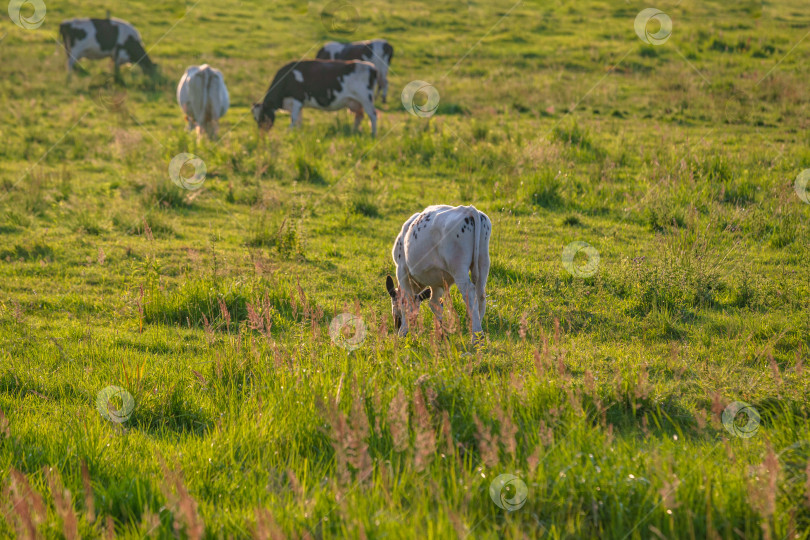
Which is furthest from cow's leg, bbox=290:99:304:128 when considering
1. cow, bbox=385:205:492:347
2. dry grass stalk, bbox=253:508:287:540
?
dry grass stalk, bbox=253:508:287:540

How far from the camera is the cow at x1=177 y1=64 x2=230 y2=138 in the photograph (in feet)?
50.9

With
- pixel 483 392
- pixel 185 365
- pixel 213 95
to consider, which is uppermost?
pixel 213 95

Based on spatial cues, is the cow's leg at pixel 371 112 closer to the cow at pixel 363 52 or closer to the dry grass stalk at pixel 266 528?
the cow at pixel 363 52

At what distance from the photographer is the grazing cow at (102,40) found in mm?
23828

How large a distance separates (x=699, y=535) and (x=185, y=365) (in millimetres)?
3774

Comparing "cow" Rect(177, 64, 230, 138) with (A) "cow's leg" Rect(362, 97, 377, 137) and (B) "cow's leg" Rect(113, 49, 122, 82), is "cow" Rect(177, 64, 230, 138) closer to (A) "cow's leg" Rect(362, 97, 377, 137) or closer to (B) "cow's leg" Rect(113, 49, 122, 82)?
(A) "cow's leg" Rect(362, 97, 377, 137)

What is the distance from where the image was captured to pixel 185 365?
18.1 ft

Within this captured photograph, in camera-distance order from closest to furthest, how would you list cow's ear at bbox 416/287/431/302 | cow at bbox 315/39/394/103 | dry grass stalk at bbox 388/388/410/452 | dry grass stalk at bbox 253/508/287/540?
dry grass stalk at bbox 253/508/287/540 → dry grass stalk at bbox 388/388/410/452 → cow's ear at bbox 416/287/431/302 → cow at bbox 315/39/394/103

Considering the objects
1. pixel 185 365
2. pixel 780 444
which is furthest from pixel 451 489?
pixel 185 365

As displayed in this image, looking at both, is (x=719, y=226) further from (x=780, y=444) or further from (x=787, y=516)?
(x=787, y=516)

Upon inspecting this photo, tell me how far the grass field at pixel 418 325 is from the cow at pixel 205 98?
759 millimetres

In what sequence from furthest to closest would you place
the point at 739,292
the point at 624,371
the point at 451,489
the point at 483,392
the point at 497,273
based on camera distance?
1. the point at 497,273
2. the point at 739,292
3. the point at 624,371
4. the point at 483,392
5. the point at 451,489

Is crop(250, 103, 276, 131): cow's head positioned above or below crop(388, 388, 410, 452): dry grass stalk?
above

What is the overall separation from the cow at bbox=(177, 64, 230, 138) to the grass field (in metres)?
0.76
